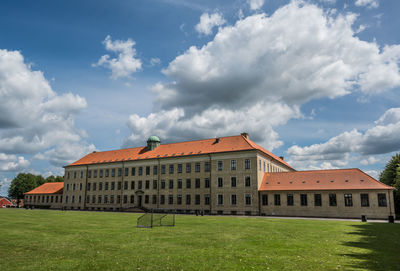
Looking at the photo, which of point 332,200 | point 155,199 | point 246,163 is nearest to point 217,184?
point 246,163

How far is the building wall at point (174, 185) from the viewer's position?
50.2 m

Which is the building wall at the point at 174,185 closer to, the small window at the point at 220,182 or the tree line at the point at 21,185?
the small window at the point at 220,182

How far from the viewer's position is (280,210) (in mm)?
46625

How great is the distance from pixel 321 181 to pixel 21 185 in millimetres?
101893

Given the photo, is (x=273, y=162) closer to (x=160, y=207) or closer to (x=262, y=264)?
(x=160, y=207)

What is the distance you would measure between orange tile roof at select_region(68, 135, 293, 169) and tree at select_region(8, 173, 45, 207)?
41.3 metres

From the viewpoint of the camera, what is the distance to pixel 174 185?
58031mm

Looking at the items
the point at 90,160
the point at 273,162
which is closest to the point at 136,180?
the point at 90,160

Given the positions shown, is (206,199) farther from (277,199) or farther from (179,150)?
(277,199)

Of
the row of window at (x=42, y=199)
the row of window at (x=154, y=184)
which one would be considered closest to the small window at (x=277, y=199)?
the row of window at (x=154, y=184)

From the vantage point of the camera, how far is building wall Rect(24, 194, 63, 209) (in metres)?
80.2

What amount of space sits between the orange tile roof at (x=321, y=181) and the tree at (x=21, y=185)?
91.5 m

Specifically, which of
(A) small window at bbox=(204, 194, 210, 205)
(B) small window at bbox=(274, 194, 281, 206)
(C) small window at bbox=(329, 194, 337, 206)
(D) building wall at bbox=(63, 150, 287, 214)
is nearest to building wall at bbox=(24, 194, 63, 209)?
(D) building wall at bbox=(63, 150, 287, 214)

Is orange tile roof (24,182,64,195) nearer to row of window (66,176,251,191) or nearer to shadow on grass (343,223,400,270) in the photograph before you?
row of window (66,176,251,191)
